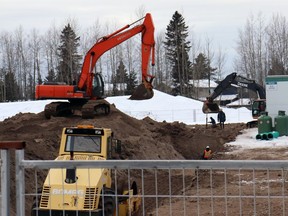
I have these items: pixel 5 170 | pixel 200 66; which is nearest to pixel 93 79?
pixel 5 170

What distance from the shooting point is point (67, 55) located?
76.1 meters

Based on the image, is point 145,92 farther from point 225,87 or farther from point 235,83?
point 235,83

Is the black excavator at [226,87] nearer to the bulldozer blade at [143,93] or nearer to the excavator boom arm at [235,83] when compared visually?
the excavator boom arm at [235,83]

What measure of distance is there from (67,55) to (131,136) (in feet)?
173

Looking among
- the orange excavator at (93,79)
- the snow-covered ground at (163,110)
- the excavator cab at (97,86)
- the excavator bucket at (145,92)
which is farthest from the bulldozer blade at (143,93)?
the snow-covered ground at (163,110)

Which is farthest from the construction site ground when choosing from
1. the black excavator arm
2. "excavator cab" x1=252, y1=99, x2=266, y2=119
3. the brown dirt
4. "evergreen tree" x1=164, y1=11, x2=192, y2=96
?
"evergreen tree" x1=164, y1=11, x2=192, y2=96

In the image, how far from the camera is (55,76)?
81.7m

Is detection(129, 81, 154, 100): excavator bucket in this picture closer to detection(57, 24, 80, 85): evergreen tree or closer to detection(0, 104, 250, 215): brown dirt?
detection(0, 104, 250, 215): brown dirt

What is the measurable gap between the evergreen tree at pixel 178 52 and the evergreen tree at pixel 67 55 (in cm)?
1321

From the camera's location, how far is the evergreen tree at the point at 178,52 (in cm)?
7744

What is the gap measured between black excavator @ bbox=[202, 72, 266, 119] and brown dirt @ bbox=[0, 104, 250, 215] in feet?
7.15

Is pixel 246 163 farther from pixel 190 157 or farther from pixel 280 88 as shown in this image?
pixel 280 88

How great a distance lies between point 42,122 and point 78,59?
4997 centimetres

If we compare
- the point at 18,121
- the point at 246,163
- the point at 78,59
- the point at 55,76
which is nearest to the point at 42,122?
the point at 18,121
